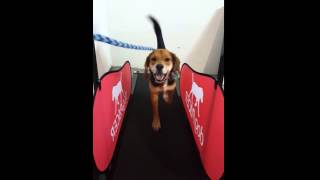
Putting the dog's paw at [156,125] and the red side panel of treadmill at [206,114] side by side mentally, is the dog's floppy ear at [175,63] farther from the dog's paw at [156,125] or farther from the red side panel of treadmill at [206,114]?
the dog's paw at [156,125]

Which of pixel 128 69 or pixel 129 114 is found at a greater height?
pixel 128 69

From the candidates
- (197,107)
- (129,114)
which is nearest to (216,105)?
(197,107)

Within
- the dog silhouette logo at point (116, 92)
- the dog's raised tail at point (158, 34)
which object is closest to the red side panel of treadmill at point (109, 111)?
the dog silhouette logo at point (116, 92)

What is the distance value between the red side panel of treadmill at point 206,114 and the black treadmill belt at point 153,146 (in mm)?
26

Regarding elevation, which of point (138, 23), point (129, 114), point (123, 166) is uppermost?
point (138, 23)

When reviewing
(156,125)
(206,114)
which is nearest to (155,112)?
(156,125)

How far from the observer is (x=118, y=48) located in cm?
54

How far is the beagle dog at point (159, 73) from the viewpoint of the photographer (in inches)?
19.6

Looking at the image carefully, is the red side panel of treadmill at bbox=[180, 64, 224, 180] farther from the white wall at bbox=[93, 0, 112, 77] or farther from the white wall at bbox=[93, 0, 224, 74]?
the white wall at bbox=[93, 0, 112, 77]

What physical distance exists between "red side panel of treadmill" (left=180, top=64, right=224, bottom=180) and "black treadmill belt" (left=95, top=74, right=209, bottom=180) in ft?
0.09

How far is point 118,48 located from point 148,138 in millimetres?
263

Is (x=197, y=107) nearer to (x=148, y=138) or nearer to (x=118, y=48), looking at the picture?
(x=148, y=138)

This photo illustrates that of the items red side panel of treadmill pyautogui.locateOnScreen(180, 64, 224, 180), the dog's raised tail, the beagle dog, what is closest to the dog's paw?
the beagle dog

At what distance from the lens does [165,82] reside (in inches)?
21.5
